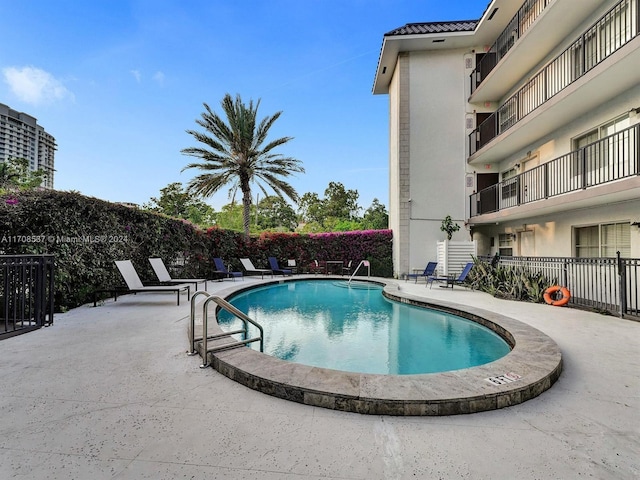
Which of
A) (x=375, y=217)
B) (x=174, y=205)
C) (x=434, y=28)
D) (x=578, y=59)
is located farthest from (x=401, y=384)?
(x=174, y=205)

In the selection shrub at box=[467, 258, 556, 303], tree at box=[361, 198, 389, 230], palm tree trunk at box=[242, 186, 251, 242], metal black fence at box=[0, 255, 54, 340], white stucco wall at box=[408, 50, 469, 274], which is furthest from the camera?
tree at box=[361, 198, 389, 230]

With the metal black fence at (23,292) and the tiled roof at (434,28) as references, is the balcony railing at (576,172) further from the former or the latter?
the metal black fence at (23,292)

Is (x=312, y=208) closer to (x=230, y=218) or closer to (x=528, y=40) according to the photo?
(x=230, y=218)

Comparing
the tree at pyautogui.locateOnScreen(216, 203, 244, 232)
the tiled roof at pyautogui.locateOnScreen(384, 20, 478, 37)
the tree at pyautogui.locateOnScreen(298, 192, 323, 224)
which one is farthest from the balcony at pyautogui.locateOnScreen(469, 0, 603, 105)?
the tree at pyautogui.locateOnScreen(216, 203, 244, 232)

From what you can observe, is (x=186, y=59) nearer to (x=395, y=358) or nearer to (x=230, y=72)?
(x=230, y=72)

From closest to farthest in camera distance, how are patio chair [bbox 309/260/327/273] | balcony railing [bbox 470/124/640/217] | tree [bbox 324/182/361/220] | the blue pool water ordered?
1. the blue pool water
2. balcony railing [bbox 470/124/640/217]
3. patio chair [bbox 309/260/327/273]
4. tree [bbox 324/182/361/220]

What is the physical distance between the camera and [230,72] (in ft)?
58.4

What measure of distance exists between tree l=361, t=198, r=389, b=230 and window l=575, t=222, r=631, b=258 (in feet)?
94.0

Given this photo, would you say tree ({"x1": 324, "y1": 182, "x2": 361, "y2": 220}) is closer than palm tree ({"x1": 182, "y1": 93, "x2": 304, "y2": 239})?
Result: No

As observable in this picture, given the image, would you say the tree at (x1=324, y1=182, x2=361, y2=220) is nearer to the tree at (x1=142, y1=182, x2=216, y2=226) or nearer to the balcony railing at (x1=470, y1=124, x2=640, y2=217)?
the tree at (x1=142, y1=182, x2=216, y2=226)

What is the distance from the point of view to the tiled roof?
14.3 m

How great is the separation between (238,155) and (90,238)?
34.9 feet

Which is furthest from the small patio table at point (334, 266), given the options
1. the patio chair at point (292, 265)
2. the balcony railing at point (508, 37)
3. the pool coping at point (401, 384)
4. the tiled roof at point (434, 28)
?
the pool coping at point (401, 384)

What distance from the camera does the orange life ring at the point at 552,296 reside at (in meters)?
7.77
